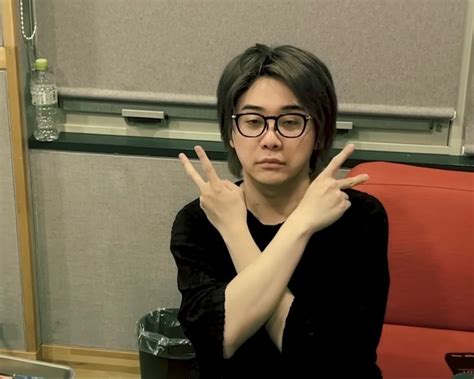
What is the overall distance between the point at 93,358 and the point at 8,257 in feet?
1.57

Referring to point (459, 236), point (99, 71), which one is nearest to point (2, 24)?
point (99, 71)

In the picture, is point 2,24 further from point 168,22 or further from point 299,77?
point 299,77

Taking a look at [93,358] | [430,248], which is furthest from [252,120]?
[93,358]

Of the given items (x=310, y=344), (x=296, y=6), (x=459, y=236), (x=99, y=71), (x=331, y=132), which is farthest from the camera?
(x=99, y=71)

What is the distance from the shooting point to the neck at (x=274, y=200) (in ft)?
5.10

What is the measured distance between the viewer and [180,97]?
2.30m

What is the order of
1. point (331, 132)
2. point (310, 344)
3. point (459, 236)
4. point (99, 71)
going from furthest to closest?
point (99, 71) → point (459, 236) → point (331, 132) → point (310, 344)

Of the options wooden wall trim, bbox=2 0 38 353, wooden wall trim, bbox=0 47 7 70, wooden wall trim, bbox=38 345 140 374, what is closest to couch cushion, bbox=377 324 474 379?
wooden wall trim, bbox=38 345 140 374

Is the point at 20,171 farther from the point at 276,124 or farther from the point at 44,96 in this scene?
the point at 276,124

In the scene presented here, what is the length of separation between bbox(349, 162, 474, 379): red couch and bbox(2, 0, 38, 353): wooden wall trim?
1.12 m

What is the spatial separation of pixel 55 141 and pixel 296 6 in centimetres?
89

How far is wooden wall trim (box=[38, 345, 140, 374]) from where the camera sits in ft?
8.41

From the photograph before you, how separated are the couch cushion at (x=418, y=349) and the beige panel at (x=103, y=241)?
0.77 metres

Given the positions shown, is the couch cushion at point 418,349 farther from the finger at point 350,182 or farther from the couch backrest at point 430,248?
the finger at point 350,182
